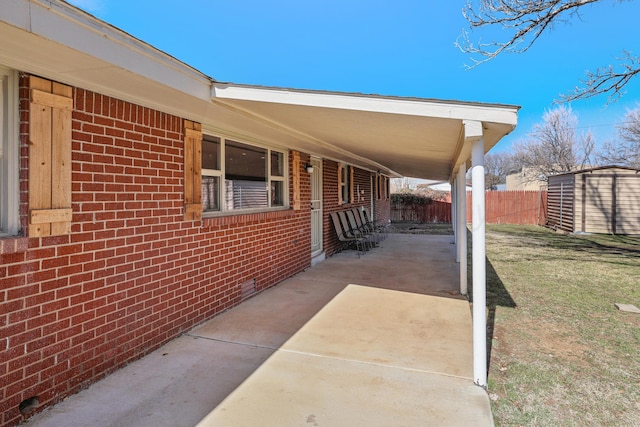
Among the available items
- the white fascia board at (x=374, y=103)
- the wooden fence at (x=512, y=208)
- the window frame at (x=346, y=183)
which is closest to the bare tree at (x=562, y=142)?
the wooden fence at (x=512, y=208)

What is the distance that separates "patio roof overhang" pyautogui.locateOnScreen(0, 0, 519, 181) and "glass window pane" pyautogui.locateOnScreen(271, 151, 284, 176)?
1190 millimetres

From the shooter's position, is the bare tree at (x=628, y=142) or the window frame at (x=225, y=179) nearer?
the window frame at (x=225, y=179)

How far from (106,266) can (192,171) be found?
1378 mm

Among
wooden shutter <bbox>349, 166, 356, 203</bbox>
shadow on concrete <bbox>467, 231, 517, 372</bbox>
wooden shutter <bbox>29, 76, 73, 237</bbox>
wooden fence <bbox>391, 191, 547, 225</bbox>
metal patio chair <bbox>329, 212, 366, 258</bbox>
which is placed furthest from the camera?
wooden fence <bbox>391, 191, 547, 225</bbox>

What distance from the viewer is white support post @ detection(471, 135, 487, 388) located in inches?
116

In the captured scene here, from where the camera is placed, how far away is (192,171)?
157 inches

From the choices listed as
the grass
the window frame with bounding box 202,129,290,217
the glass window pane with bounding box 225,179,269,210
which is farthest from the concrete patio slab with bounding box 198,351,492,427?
the glass window pane with bounding box 225,179,269,210

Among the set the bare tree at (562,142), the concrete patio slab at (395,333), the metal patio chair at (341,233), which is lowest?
the concrete patio slab at (395,333)

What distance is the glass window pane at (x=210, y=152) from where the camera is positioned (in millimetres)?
4406

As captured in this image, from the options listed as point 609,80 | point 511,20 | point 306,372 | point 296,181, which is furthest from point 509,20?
point 306,372

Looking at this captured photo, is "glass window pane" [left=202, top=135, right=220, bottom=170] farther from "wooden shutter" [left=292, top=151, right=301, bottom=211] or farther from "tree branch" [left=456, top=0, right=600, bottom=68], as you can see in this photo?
"tree branch" [left=456, top=0, right=600, bottom=68]

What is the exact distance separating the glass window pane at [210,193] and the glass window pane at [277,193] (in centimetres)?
168

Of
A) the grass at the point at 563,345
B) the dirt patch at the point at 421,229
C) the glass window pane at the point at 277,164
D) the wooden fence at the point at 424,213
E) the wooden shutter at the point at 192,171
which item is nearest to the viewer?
the grass at the point at 563,345

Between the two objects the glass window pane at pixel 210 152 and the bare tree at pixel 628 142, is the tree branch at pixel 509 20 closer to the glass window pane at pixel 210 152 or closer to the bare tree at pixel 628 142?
the glass window pane at pixel 210 152
